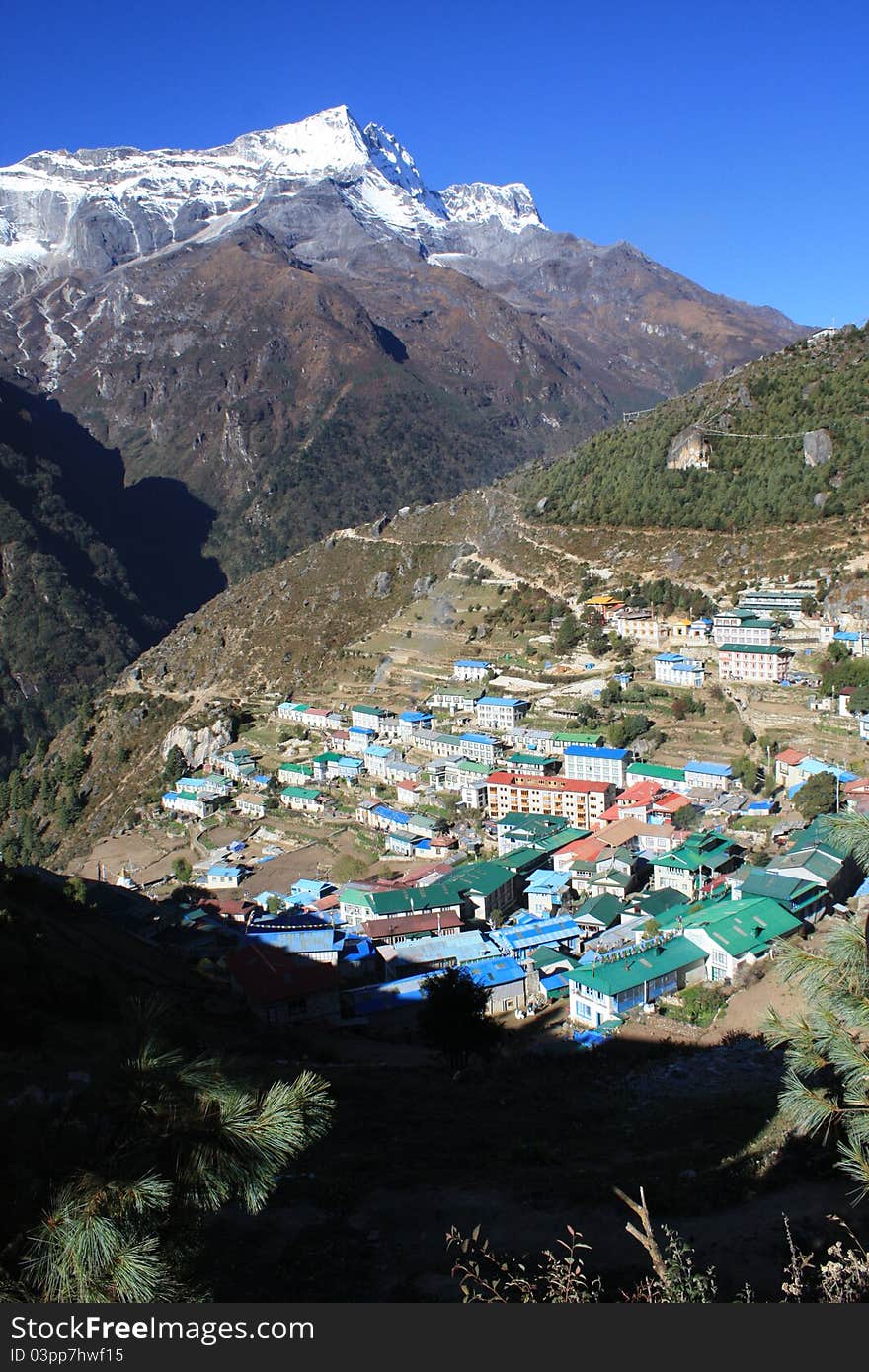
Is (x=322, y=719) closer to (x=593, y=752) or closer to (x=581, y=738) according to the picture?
(x=581, y=738)

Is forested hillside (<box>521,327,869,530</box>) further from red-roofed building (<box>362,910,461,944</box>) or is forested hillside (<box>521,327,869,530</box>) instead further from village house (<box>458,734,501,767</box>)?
red-roofed building (<box>362,910,461,944</box>)

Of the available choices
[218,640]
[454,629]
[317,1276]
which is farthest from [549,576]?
[317,1276]

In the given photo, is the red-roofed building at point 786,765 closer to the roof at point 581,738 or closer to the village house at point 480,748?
the roof at point 581,738

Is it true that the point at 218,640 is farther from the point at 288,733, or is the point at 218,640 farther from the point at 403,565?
the point at 288,733

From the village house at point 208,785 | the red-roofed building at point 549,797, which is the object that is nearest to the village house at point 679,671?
the red-roofed building at point 549,797

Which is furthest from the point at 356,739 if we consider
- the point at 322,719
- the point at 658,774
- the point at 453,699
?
the point at 658,774
